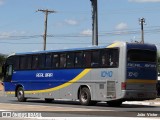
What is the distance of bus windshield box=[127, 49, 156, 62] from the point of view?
23172mm

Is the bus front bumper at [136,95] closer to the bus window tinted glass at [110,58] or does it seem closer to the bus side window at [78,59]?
the bus window tinted glass at [110,58]

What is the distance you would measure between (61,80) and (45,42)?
1296 inches

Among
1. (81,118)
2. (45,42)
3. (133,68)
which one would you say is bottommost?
(81,118)

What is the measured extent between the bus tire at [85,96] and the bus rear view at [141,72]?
7.54 feet

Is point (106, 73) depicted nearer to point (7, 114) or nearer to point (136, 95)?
point (136, 95)

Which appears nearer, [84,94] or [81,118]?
[81,118]

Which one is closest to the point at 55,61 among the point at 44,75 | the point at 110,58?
the point at 44,75

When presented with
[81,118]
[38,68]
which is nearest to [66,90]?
[38,68]

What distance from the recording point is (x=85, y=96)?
24.9 meters

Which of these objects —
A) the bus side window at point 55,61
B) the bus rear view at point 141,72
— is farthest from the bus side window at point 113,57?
the bus side window at point 55,61

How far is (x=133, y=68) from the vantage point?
2312 cm

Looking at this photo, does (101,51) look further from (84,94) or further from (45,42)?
(45,42)

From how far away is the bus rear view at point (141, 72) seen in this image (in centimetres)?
2306

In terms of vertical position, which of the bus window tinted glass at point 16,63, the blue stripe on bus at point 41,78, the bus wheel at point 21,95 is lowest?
the bus wheel at point 21,95
